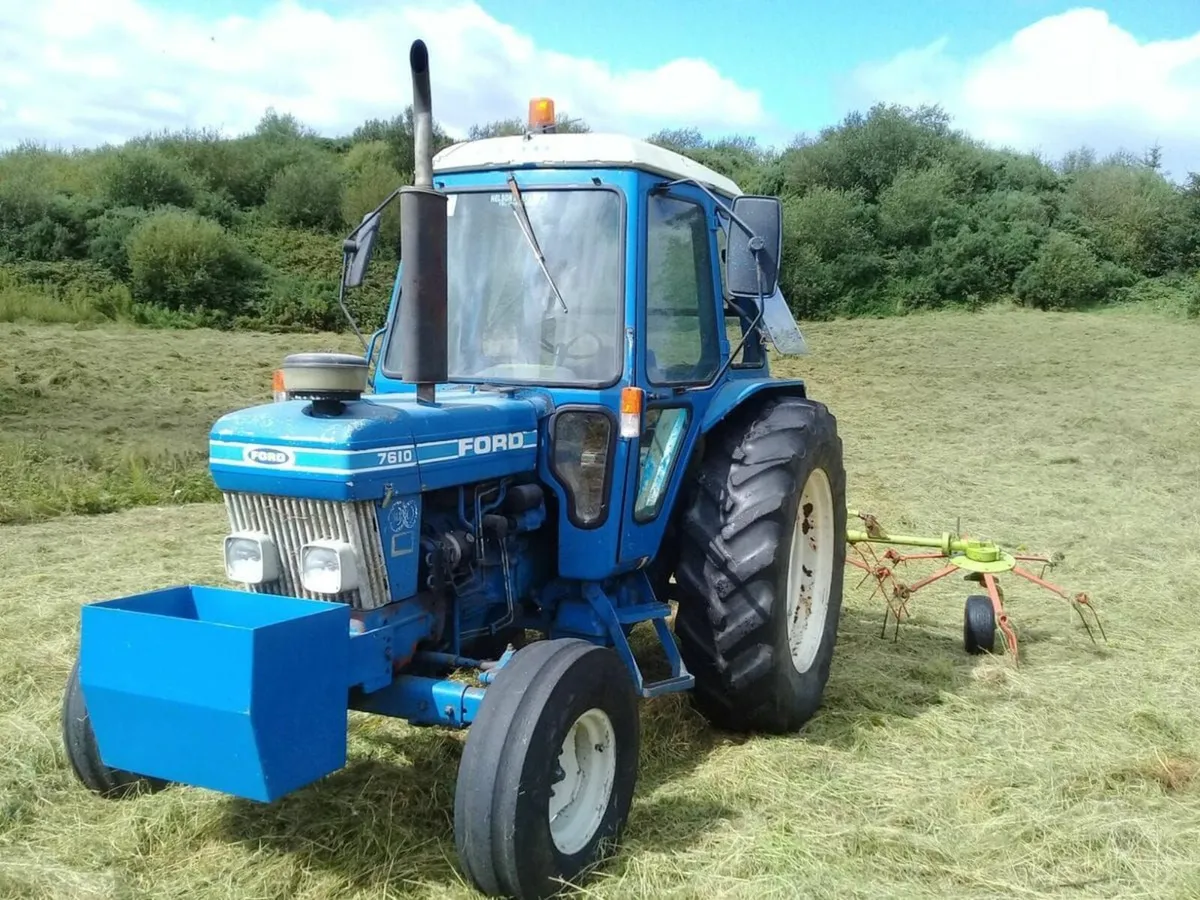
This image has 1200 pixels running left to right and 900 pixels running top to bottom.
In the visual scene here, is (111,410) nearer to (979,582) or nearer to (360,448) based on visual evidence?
(979,582)

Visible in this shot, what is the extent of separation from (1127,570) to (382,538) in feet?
18.9

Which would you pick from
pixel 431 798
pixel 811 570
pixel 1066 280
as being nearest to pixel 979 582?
pixel 811 570

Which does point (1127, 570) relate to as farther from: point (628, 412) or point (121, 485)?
point (121, 485)

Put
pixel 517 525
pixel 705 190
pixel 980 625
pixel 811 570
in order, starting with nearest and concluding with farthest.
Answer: pixel 517 525 → pixel 705 190 → pixel 811 570 → pixel 980 625

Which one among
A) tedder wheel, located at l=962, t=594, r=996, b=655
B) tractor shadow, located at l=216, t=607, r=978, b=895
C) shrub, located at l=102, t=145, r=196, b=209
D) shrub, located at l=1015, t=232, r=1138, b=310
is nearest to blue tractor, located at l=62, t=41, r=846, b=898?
tractor shadow, located at l=216, t=607, r=978, b=895

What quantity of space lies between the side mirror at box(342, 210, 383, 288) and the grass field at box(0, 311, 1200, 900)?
5.74ft

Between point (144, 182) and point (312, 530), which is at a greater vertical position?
point (144, 182)

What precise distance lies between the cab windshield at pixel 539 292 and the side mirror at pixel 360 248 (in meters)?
0.32

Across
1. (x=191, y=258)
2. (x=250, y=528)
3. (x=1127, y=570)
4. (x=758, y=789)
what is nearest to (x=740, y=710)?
(x=758, y=789)

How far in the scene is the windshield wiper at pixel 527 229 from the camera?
Result: 4.03 metres

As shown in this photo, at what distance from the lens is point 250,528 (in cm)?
342

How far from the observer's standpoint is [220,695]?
2713mm

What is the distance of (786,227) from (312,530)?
2311 cm

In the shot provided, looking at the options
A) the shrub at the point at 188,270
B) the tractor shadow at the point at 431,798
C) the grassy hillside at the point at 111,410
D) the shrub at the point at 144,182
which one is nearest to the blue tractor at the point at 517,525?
the tractor shadow at the point at 431,798
